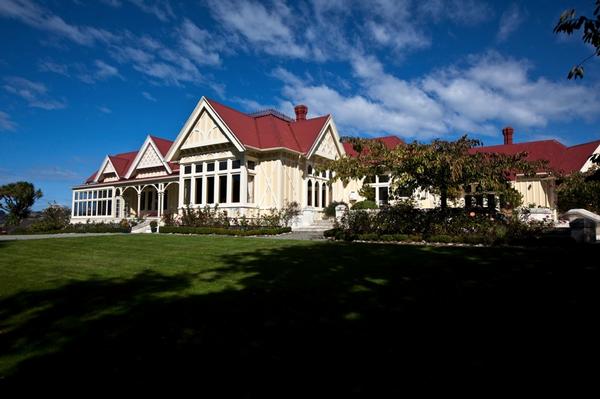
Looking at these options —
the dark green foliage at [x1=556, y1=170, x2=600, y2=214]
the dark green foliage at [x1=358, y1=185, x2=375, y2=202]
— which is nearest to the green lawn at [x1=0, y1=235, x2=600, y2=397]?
the dark green foliage at [x1=556, y1=170, x2=600, y2=214]

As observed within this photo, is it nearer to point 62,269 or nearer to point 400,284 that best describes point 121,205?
point 62,269

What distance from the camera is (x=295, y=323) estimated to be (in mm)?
3789

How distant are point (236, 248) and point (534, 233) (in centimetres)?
891

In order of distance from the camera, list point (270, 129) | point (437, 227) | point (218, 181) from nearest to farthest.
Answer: point (437, 227) < point (218, 181) < point (270, 129)

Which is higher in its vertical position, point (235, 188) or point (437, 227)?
point (235, 188)

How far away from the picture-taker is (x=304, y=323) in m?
3.79

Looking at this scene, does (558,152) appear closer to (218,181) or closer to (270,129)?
(270,129)

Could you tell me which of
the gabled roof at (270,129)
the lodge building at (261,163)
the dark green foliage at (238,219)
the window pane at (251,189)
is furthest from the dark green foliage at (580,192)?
the window pane at (251,189)

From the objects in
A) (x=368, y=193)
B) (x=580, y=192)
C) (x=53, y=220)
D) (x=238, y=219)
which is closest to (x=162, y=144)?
(x=53, y=220)

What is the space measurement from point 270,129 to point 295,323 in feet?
65.8

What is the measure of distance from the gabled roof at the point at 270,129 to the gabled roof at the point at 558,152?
10266mm

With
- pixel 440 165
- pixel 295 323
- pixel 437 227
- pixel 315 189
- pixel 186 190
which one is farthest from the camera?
pixel 186 190

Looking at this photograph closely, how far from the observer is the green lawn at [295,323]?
2.80m

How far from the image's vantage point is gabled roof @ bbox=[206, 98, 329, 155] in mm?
21531
